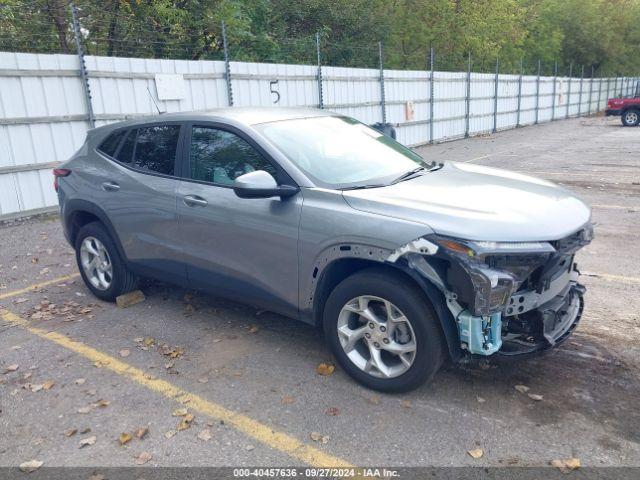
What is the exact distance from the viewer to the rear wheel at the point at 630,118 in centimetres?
2816

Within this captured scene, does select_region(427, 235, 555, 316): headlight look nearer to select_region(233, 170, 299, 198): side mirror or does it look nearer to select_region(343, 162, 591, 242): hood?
select_region(343, 162, 591, 242): hood

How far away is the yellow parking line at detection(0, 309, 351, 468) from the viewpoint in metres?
3.06

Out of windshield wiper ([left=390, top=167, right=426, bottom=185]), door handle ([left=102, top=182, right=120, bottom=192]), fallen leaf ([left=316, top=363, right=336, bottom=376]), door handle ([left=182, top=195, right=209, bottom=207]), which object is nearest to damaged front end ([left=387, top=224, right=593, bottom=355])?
windshield wiper ([left=390, top=167, right=426, bottom=185])

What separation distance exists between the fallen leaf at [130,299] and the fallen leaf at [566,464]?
3894 mm

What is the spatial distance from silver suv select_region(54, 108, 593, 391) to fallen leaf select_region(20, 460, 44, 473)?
172 cm

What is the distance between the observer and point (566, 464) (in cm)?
289

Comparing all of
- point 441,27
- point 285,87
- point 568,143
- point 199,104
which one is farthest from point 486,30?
point 199,104

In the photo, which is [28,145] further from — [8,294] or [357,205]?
[357,205]

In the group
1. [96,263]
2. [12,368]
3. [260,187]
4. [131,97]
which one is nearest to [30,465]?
[12,368]

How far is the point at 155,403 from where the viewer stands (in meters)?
3.63

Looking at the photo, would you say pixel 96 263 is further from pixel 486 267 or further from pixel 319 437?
pixel 486 267

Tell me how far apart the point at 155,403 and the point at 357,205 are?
1825 mm

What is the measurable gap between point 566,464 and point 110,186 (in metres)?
4.14

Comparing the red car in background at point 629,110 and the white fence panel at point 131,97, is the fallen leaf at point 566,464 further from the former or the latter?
the red car in background at point 629,110
